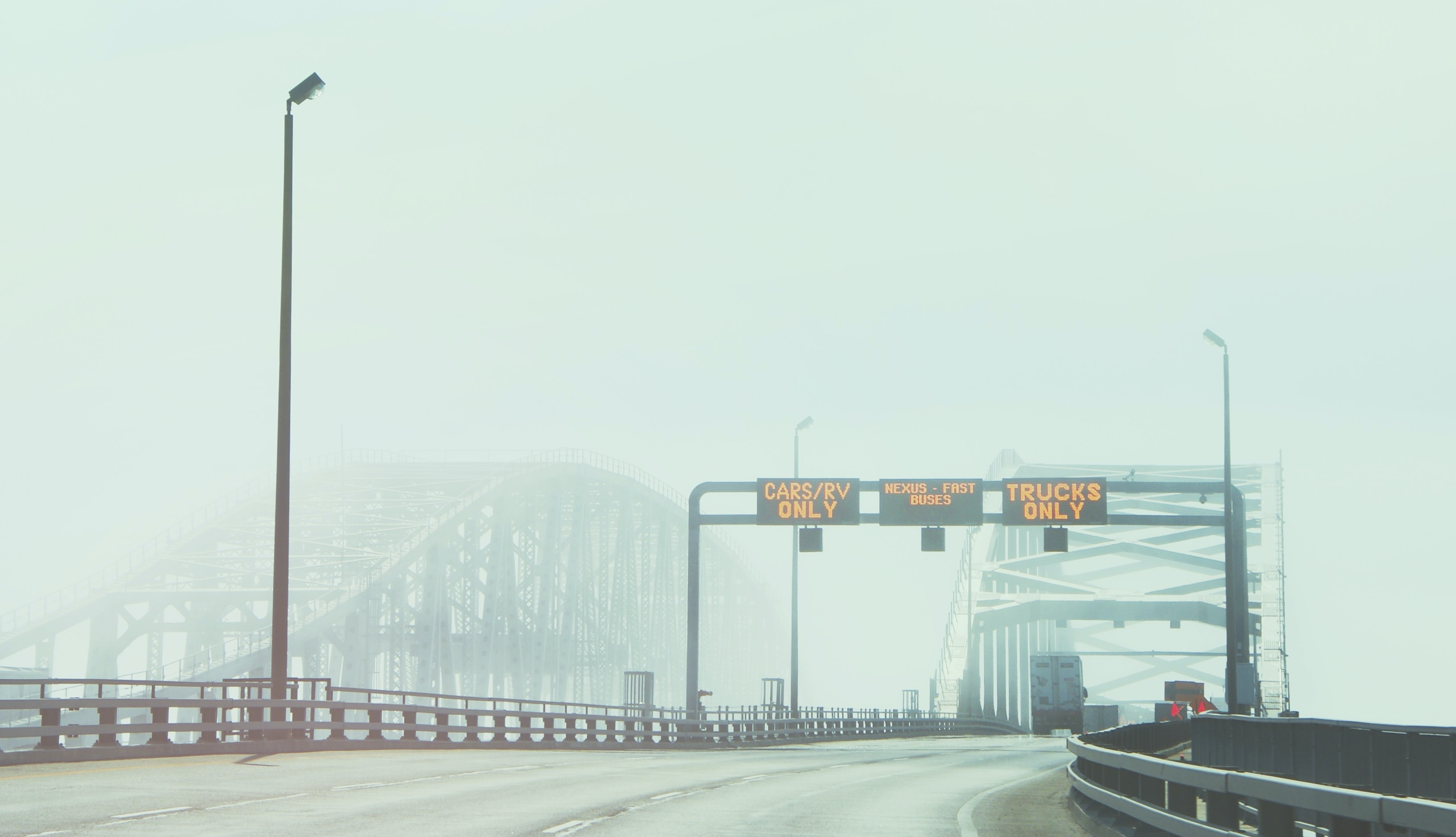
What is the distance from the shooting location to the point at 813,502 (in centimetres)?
4247

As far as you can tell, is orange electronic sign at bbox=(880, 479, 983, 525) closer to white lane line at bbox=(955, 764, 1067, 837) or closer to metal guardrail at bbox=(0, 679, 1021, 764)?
metal guardrail at bbox=(0, 679, 1021, 764)

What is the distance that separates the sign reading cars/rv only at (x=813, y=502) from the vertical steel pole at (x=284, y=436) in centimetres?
1872

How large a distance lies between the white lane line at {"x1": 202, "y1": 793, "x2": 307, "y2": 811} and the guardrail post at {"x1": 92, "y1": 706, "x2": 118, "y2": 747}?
6961 mm

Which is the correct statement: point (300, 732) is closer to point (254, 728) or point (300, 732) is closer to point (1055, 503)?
point (254, 728)

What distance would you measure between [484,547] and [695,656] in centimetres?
4786

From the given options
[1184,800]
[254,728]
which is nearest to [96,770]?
[254,728]

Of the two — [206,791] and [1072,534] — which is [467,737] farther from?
[1072,534]

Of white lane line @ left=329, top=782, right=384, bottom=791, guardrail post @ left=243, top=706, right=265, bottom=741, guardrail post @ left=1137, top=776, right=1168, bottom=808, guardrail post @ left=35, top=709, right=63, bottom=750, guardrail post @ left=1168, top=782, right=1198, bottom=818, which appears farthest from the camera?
guardrail post @ left=243, top=706, right=265, bottom=741

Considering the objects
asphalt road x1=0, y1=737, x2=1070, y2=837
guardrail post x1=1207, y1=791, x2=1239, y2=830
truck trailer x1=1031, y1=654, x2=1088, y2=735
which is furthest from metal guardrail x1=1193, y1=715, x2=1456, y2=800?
truck trailer x1=1031, y1=654, x2=1088, y2=735

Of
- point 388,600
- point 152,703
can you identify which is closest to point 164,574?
point 388,600

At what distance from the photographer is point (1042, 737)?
6662 centimetres

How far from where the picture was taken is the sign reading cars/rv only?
139ft

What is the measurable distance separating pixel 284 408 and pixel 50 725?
6.44m

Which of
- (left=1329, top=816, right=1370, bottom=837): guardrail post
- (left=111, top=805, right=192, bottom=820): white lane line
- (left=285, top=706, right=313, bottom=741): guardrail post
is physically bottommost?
(left=285, top=706, right=313, bottom=741): guardrail post
